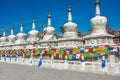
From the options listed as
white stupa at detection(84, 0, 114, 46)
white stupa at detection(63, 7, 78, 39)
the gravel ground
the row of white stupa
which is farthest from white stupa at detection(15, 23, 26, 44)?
the gravel ground

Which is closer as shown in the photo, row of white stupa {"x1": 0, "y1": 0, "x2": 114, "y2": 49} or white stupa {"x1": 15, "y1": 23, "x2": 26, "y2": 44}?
row of white stupa {"x1": 0, "y1": 0, "x2": 114, "y2": 49}

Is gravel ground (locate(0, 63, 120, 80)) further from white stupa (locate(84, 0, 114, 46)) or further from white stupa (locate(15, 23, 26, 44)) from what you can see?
white stupa (locate(15, 23, 26, 44))

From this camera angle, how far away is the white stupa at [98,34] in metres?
22.8

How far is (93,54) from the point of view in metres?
20.7

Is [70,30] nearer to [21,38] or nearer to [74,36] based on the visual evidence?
[74,36]

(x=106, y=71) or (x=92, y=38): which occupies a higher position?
(x=92, y=38)

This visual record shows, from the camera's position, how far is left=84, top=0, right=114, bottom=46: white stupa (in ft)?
74.7

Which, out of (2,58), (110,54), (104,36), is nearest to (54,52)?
(104,36)

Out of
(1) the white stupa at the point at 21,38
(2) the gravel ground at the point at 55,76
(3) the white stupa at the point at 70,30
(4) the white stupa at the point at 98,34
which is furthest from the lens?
(1) the white stupa at the point at 21,38

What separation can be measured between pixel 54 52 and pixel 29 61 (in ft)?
15.2

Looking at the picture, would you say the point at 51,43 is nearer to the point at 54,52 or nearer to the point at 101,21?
the point at 54,52

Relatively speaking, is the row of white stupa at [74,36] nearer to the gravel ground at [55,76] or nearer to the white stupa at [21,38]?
the white stupa at [21,38]

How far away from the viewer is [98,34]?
23250mm

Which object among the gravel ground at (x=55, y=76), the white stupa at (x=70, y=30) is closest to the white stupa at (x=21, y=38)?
the white stupa at (x=70, y=30)
